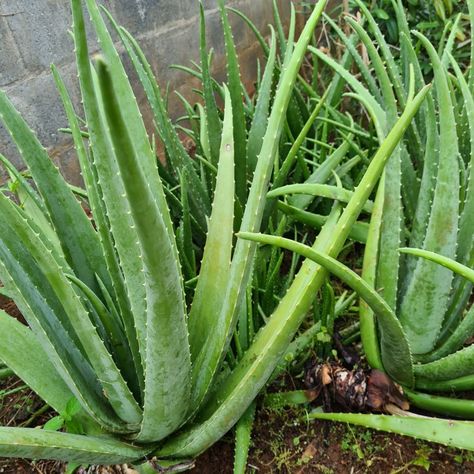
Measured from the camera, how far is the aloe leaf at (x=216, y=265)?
78cm

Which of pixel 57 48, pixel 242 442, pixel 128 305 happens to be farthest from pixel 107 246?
pixel 57 48

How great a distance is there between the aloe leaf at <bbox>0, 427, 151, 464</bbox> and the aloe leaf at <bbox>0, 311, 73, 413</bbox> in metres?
0.10

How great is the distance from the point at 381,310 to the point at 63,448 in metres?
0.41

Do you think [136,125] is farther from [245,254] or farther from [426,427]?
[426,427]

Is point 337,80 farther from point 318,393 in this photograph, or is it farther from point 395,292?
point 318,393

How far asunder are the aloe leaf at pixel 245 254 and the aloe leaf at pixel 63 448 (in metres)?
0.13

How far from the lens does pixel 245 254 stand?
2.32 ft

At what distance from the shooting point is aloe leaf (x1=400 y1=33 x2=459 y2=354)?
0.77 m

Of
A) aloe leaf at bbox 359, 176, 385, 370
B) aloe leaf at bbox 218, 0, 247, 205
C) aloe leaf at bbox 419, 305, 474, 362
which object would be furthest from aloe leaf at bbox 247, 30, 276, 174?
aloe leaf at bbox 419, 305, 474, 362

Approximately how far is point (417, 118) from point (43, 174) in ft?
2.68

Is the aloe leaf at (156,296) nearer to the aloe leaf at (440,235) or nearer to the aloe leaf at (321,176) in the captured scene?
the aloe leaf at (440,235)

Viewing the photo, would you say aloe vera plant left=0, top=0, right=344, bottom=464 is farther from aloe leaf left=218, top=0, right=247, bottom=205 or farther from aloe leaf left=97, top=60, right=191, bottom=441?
aloe leaf left=218, top=0, right=247, bottom=205

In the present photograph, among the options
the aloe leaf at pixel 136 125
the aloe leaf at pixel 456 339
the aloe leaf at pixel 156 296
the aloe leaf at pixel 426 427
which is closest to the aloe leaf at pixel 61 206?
the aloe leaf at pixel 136 125

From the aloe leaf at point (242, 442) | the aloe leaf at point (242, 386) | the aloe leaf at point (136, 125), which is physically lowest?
the aloe leaf at point (242, 442)
